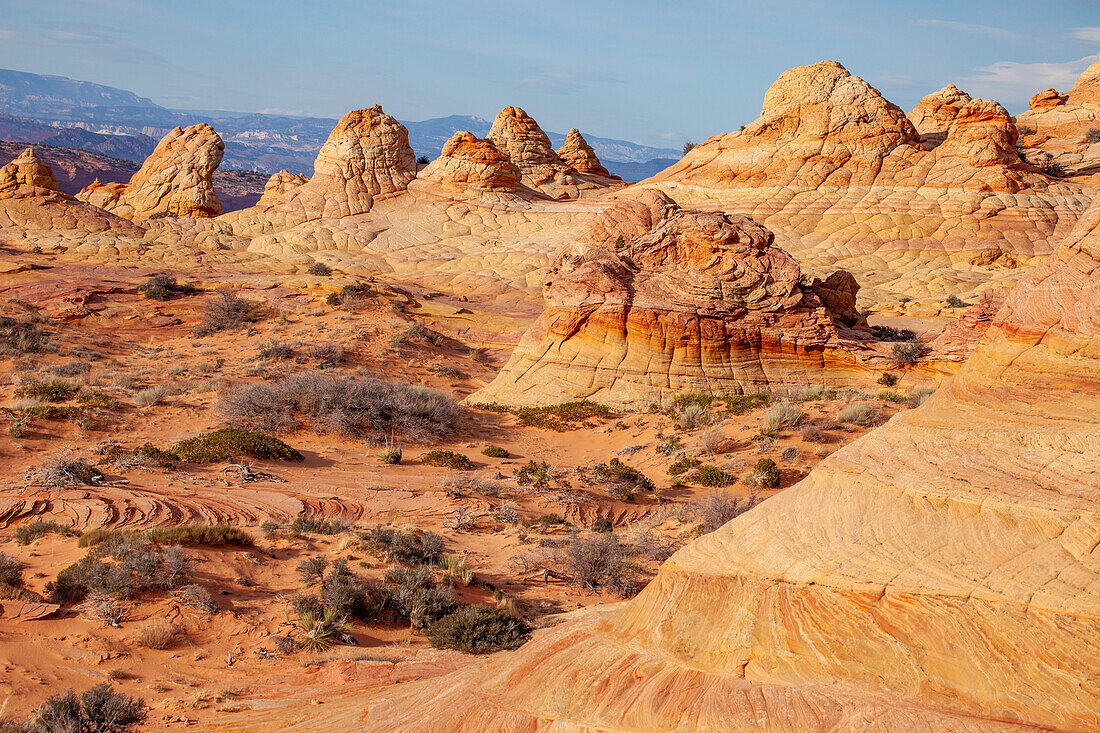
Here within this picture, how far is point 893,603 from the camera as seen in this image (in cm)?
384

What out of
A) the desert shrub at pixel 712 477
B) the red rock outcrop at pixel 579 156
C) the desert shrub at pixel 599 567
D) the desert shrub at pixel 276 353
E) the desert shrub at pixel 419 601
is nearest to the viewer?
the desert shrub at pixel 419 601

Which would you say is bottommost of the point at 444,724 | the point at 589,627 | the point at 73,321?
the point at 73,321

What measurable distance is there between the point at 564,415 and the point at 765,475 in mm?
5892

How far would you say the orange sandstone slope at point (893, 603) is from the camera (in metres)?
3.55

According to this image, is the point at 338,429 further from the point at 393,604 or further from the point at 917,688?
the point at 917,688

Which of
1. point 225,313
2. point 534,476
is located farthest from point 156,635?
point 225,313

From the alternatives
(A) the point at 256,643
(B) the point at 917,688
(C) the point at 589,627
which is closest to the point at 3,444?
(A) the point at 256,643

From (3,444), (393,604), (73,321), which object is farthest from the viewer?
(73,321)

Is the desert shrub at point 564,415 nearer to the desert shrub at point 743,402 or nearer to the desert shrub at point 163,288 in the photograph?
the desert shrub at point 743,402

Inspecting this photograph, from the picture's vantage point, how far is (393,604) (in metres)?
7.80

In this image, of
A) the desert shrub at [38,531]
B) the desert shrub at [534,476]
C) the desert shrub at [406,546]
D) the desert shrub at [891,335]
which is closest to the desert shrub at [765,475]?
the desert shrub at [534,476]

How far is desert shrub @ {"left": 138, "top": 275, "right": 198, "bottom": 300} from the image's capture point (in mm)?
28703

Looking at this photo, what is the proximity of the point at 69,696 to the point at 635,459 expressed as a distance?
10.9 metres

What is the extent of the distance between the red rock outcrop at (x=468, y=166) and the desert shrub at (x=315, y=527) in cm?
4422
